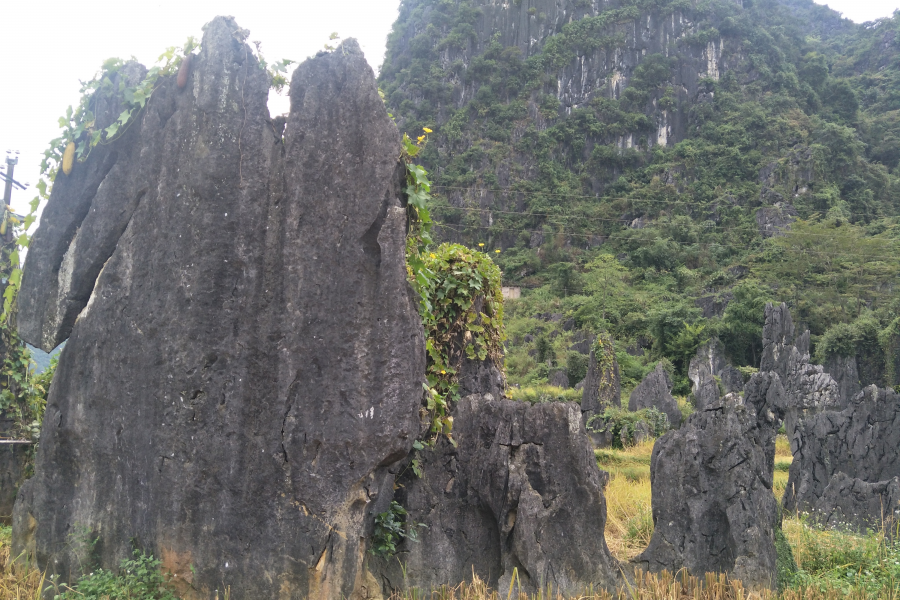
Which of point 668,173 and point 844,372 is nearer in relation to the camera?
point 844,372

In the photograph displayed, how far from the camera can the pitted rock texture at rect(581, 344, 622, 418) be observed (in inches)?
779

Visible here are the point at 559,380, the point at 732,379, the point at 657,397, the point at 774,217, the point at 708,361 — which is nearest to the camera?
the point at 657,397

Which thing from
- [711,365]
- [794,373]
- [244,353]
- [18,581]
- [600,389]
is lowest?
[18,581]

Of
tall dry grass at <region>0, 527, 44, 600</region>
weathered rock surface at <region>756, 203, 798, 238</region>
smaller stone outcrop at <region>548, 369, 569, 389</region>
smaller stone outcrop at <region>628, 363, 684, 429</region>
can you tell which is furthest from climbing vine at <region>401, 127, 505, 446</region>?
weathered rock surface at <region>756, 203, 798, 238</region>

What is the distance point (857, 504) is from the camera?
324 inches

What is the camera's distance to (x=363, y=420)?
405 centimetres

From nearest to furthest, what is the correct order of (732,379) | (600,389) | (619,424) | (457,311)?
(457,311)
(619,424)
(600,389)
(732,379)

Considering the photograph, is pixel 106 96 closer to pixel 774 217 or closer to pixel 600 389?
pixel 600 389

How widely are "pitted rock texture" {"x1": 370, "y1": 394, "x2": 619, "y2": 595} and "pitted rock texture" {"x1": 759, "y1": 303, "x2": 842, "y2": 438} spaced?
32.4 feet

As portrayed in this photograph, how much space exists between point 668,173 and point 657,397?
5769 centimetres

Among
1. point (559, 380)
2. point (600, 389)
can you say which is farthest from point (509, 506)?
point (559, 380)

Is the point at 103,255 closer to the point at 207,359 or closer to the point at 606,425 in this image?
the point at 207,359

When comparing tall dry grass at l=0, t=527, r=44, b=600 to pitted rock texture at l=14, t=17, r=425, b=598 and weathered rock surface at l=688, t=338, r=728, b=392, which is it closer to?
pitted rock texture at l=14, t=17, r=425, b=598

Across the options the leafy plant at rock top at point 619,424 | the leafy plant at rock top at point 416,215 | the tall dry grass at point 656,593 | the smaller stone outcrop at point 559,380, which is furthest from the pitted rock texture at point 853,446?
the smaller stone outcrop at point 559,380
